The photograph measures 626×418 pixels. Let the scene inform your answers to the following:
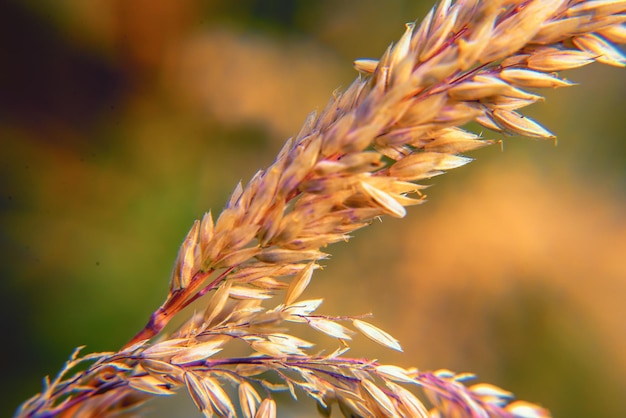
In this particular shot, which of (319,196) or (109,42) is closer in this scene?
(319,196)

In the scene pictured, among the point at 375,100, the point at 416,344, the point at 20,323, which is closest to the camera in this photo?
the point at 375,100

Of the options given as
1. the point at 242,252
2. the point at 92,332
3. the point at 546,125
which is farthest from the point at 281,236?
the point at 546,125

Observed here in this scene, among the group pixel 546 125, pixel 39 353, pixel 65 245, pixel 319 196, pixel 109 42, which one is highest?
pixel 546 125

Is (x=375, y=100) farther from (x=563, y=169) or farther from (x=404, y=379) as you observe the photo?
(x=563, y=169)

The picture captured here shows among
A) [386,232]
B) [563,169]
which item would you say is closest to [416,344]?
[386,232]

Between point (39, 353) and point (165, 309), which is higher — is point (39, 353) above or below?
below

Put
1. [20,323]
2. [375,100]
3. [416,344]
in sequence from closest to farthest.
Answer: [375,100] < [20,323] < [416,344]
